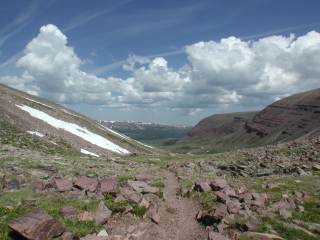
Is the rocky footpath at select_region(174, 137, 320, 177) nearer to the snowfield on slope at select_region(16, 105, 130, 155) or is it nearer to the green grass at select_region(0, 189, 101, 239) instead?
the green grass at select_region(0, 189, 101, 239)

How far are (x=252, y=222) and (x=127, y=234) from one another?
7.06 meters

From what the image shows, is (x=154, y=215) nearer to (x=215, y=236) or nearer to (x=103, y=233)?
(x=103, y=233)

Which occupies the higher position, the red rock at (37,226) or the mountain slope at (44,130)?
the mountain slope at (44,130)

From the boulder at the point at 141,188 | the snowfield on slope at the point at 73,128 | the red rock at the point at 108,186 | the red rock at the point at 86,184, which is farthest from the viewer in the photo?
the snowfield on slope at the point at 73,128

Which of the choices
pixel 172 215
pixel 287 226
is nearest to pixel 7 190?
pixel 172 215

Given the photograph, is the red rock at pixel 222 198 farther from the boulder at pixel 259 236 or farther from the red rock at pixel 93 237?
the red rock at pixel 93 237

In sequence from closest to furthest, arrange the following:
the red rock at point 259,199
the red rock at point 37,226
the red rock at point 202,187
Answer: the red rock at point 37,226
the red rock at point 259,199
the red rock at point 202,187

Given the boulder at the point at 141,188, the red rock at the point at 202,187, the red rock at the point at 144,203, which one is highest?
the red rock at the point at 202,187

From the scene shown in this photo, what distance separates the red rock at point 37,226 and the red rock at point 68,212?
6.88 ft

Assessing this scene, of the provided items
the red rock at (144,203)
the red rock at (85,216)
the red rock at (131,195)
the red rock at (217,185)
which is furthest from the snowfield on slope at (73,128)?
the red rock at (85,216)

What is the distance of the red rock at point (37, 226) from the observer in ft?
60.5

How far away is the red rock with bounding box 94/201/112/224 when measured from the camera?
71.5 ft

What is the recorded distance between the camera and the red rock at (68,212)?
71.8 feet

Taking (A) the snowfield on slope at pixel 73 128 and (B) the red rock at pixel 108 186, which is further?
(A) the snowfield on slope at pixel 73 128
